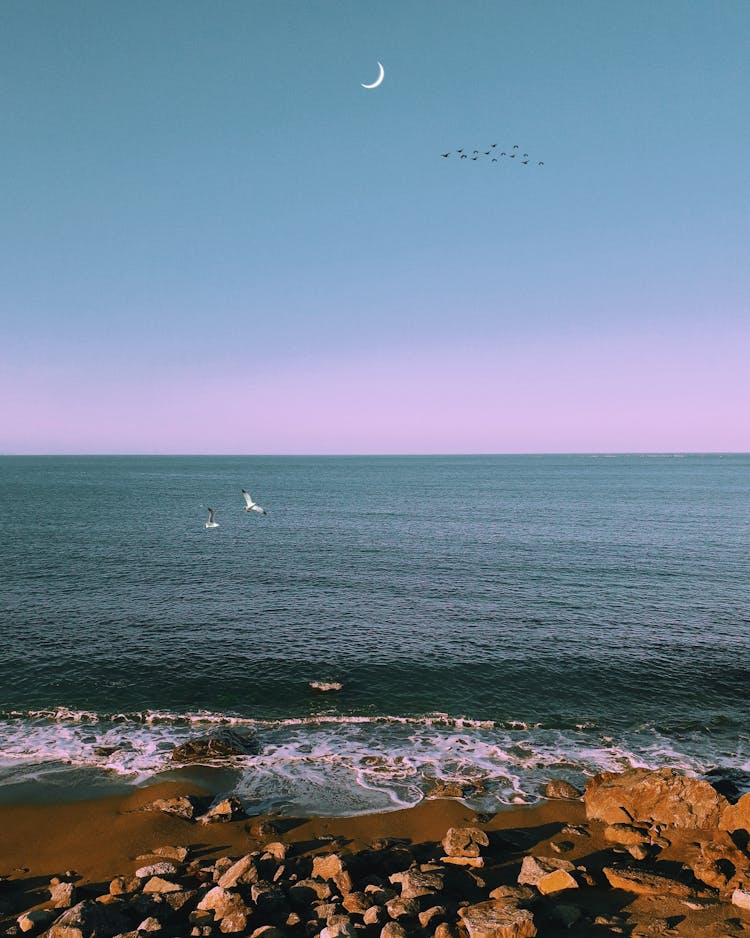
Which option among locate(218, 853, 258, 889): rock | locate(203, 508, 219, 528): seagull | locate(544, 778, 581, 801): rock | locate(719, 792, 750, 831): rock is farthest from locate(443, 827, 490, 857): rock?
locate(203, 508, 219, 528): seagull

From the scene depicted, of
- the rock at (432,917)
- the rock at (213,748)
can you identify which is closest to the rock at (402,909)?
the rock at (432,917)

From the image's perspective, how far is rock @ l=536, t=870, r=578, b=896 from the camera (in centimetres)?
2362

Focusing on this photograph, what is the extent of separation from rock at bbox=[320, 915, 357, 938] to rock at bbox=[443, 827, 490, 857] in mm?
6991

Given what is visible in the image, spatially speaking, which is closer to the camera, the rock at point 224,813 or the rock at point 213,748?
the rock at point 224,813

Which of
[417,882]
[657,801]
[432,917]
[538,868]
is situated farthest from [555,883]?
[657,801]

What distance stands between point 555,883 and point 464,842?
14.7 ft

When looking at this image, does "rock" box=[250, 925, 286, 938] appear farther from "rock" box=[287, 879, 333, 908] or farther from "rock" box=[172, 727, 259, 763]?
"rock" box=[172, 727, 259, 763]

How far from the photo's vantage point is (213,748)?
37500mm

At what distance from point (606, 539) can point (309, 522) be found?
6681cm

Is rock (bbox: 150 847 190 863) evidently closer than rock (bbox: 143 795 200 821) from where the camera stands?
Yes

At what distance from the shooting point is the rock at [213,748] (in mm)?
36906

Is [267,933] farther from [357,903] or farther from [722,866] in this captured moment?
[722,866]

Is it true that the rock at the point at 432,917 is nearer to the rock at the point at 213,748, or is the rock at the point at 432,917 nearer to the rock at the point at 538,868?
the rock at the point at 538,868

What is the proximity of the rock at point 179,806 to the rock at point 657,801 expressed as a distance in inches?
849
